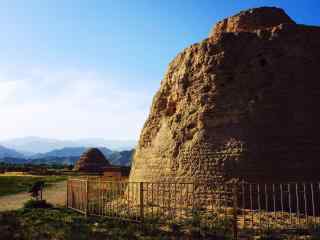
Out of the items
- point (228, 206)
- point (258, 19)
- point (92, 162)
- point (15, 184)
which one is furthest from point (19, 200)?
point (92, 162)

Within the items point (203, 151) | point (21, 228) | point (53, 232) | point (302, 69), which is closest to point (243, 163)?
point (203, 151)

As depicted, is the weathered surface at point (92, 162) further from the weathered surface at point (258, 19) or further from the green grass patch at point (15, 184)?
the weathered surface at point (258, 19)

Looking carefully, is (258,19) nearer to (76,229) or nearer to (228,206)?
(228,206)

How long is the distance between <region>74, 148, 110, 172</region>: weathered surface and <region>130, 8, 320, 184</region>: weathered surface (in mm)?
30207

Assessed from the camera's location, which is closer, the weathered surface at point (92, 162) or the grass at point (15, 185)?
the grass at point (15, 185)

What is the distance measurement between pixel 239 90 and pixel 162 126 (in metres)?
3.30

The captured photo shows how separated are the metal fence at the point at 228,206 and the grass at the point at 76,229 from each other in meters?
0.44

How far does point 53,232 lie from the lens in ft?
30.7

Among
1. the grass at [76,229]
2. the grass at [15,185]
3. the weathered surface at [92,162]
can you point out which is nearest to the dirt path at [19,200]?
the grass at [15,185]

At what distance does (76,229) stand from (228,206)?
4087mm

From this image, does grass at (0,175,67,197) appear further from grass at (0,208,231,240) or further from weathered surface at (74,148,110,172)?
grass at (0,208,231,240)

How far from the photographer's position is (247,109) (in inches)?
467

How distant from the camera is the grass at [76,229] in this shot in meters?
8.74

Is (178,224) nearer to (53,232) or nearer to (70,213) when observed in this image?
(53,232)
